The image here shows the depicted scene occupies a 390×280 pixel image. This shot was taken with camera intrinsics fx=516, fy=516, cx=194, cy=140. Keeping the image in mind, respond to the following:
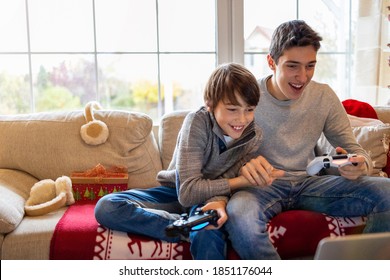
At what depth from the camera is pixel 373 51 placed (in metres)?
2.58

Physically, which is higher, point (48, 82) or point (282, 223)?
point (48, 82)

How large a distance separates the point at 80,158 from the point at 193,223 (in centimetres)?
81

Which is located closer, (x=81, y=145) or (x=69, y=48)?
(x=81, y=145)

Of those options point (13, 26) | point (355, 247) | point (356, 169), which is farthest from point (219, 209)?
point (13, 26)

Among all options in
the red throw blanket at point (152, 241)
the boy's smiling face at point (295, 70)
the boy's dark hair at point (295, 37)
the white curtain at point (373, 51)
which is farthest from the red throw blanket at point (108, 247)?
the white curtain at point (373, 51)

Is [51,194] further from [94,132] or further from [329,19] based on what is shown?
[329,19]

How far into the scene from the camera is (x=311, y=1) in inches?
104

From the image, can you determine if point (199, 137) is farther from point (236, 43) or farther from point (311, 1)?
point (311, 1)

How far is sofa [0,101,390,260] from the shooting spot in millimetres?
1657

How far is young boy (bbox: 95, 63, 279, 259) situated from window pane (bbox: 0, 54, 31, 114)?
3.68 feet

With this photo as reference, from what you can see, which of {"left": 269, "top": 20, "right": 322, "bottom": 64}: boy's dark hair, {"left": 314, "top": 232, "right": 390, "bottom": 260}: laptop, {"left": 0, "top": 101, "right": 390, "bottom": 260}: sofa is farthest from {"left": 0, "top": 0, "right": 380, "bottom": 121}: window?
{"left": 314, "top": 232, "right": 390, "bottom": 260}: laptop

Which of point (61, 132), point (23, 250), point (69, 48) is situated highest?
point (69, 48)
